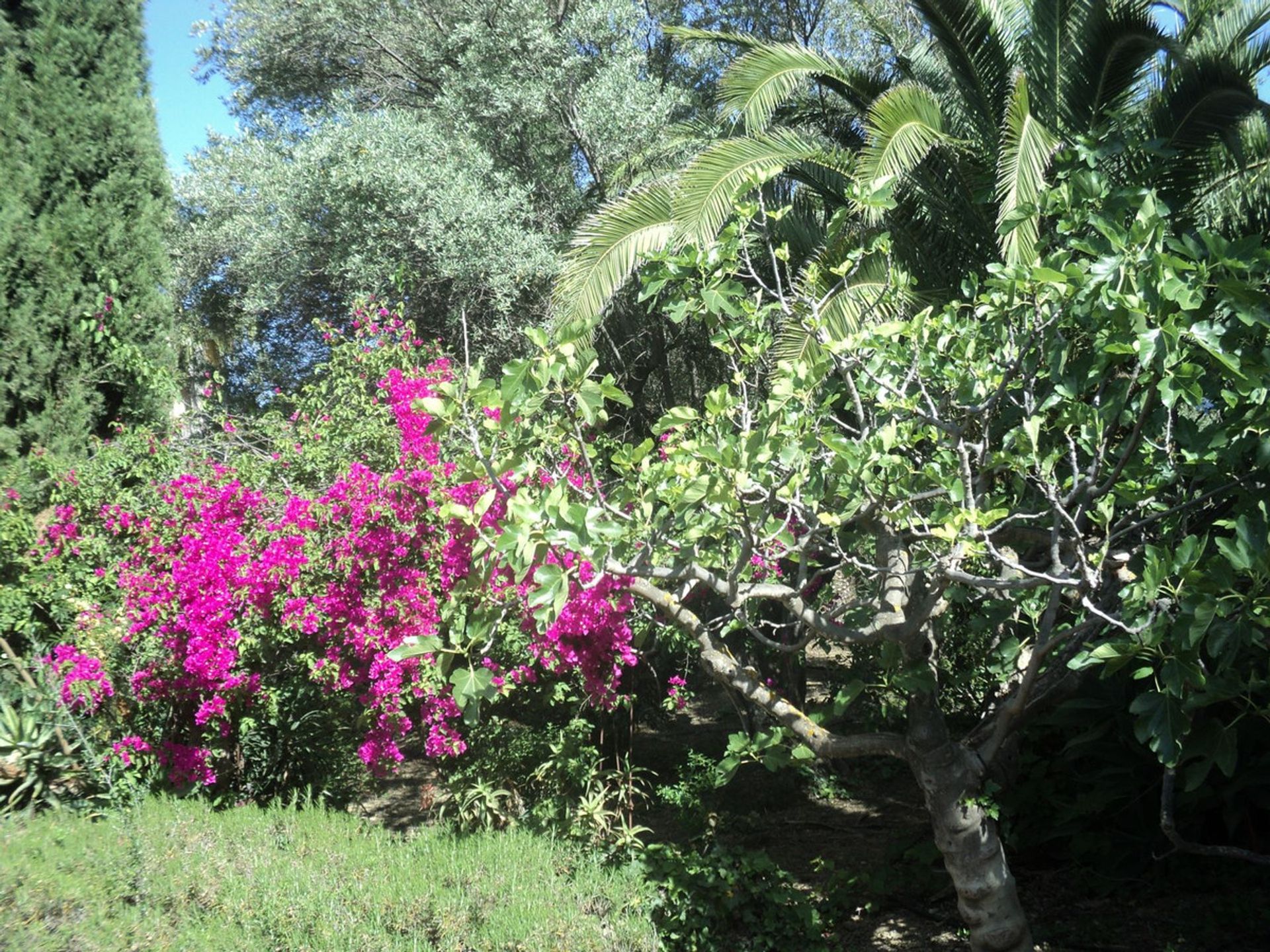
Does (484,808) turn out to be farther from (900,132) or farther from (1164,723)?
(900,132)

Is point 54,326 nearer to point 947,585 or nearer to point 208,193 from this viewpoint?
point 208,193

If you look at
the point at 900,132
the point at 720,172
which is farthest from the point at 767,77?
the point at 900,132

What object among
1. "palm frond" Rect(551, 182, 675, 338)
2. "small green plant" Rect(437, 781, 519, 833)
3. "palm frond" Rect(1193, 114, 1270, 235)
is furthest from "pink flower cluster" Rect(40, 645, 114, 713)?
"palm frond" Rect(1193, 114, 1270, 235)

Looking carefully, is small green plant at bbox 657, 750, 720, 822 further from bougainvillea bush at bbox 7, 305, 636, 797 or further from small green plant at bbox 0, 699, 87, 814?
small green plant at bbox 0, 699, 87, 814

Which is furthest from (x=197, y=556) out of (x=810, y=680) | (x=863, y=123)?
(x=810, y=680)

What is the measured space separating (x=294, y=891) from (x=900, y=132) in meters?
4.84

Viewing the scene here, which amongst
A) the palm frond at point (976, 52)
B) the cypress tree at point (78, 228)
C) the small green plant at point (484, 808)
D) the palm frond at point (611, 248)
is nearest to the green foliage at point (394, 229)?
the cypress tree at point (78, 228)

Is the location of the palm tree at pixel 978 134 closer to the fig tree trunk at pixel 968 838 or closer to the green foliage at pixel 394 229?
the green foliage at pixel 394 229

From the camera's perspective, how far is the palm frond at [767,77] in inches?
251

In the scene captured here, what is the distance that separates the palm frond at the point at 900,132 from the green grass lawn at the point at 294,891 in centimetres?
393

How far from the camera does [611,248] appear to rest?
648 centimetres

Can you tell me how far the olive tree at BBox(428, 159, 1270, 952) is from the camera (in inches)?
108

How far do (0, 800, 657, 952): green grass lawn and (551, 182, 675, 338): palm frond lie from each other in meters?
3.19

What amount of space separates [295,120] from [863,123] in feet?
25.0
